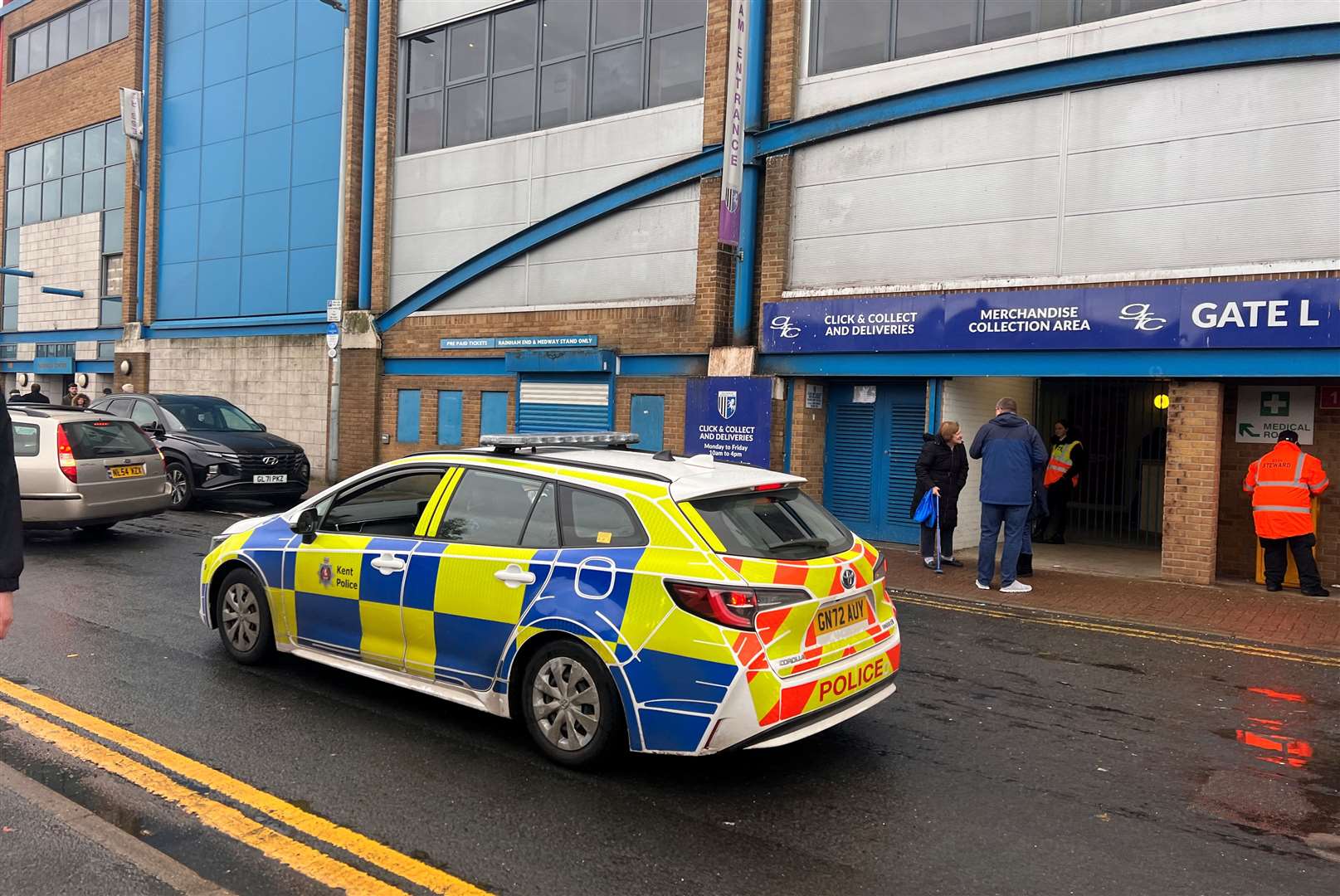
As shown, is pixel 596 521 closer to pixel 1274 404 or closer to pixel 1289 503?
pixel 1289 503

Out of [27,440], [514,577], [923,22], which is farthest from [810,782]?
[923,22]

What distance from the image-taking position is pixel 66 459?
10383 millimetres

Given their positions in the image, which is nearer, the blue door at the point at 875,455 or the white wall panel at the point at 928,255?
the white wall panel at the point at 928,255

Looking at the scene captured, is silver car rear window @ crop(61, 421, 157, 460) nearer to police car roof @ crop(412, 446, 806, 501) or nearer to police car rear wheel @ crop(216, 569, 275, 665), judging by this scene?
police car rear wheel @ crop(216, 569, 275, 665)

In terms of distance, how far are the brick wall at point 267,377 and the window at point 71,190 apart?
12.6 ft

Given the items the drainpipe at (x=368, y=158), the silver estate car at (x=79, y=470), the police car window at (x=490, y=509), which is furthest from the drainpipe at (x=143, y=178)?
the police car window at (x=490, y=509)

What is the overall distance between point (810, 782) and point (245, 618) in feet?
11.8

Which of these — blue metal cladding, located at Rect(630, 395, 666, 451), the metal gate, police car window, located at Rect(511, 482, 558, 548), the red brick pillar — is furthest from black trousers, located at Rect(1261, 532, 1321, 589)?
police car window, located at Rect(511, 482, 558, 548)

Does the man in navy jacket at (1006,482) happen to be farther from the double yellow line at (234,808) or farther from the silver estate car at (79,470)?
the silver estate car at (79,470)

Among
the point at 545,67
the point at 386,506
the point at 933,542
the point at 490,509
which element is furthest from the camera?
the point at 545,67

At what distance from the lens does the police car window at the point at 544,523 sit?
4.73 meters

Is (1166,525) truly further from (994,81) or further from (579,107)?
(579,107)

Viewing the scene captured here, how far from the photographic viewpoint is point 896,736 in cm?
515

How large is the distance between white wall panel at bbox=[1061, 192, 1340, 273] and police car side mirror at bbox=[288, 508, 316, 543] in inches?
346
